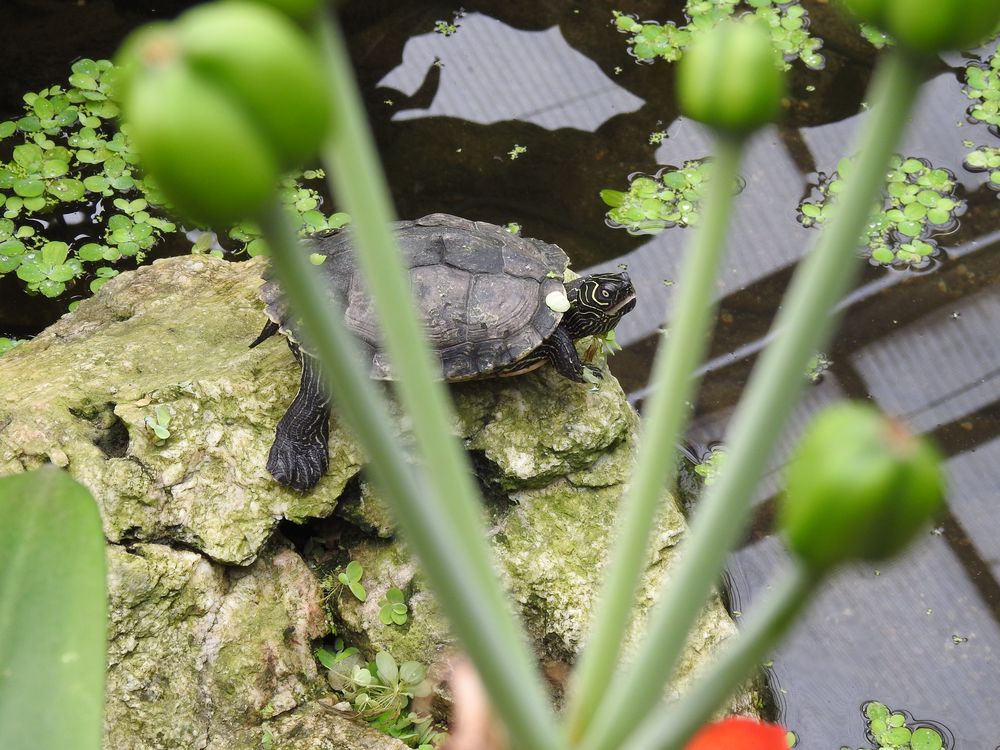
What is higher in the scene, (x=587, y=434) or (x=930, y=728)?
(x=587, y=434)

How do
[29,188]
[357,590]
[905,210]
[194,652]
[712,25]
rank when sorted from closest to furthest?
1. [194,652]
2. [357,590]
3. [29,188]
4. [905,210]
5. [712,25]

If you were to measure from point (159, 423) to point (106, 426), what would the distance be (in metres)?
0.14

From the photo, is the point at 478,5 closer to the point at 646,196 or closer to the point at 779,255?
the point at 646,196

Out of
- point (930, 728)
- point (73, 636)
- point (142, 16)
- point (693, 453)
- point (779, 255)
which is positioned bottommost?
point (930, 728)

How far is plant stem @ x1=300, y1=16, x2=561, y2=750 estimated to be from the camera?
0.31m

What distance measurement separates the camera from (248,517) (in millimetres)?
1888

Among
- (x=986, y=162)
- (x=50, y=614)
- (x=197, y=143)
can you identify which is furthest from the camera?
(x=986, y=162)

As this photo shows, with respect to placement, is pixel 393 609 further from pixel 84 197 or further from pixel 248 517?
pixel 84 197

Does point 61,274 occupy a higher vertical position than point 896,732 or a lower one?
higher

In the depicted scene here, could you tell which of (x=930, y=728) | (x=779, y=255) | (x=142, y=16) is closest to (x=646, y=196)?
(x=779, y=255)

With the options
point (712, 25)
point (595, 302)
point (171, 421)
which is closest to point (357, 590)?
point (171, 421)

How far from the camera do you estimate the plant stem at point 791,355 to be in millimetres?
313

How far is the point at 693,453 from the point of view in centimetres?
253

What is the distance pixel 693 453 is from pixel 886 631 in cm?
65
